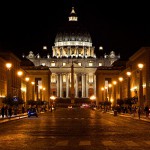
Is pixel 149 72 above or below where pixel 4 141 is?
above

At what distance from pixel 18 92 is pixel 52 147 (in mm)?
93029

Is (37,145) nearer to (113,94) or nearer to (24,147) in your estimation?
(24,147)

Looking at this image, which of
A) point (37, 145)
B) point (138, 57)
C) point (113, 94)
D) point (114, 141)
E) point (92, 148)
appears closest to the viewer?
point (92, 148)

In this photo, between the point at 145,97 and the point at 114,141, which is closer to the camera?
the point at 114,141

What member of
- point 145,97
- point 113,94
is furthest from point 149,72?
point 113,94

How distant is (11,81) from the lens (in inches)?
4092

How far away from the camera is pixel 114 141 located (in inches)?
987

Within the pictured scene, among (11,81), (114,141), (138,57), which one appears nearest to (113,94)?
(138,57)

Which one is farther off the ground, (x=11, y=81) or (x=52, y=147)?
(x=11, y=81)

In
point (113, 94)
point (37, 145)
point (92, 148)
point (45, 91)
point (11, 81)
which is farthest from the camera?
point (45, 91)

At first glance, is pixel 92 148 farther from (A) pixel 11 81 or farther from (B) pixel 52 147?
(A) pixel 11 81

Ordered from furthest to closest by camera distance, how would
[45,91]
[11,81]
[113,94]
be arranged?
[45,91] < [113,94] < [11,81]

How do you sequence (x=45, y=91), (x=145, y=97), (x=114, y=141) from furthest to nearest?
(x=45, y=91), (x=145, y=97), (x=114, y=141)

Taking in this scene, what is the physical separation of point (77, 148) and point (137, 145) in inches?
104
